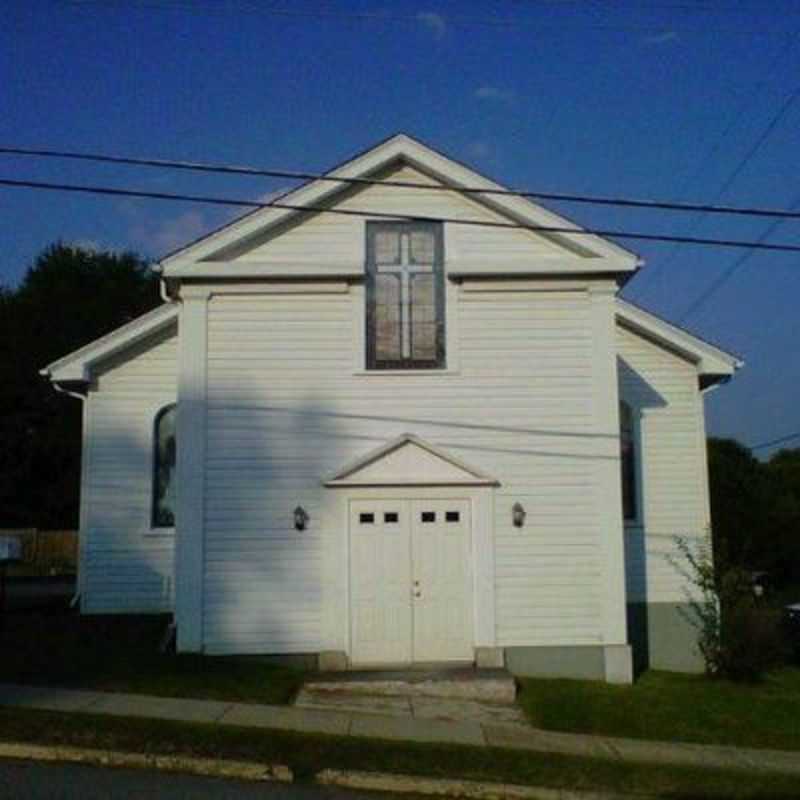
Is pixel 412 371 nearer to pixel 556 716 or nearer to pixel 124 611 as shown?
pixel 556 716

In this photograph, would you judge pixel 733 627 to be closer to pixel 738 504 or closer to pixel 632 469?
pixel 632 469

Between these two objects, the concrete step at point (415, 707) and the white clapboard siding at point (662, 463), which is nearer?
the concrete step at point (415, 707)

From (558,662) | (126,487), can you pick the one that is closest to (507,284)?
(558,662)

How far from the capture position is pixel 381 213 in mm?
17297

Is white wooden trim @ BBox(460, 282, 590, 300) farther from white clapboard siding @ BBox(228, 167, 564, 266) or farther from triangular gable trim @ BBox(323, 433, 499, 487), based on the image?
triangular gable trim @ BBox(323, 433, 499, 487)

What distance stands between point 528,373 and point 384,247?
9.61 feet

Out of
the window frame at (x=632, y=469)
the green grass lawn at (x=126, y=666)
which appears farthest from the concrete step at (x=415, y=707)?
the window frame at (x=632, y=469)

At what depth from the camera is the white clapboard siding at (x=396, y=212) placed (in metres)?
17.3

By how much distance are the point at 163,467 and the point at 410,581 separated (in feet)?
20.6

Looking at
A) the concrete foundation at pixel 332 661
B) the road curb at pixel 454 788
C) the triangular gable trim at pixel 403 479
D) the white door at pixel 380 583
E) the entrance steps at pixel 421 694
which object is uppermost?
the triangular gable trim at pixel 403 479

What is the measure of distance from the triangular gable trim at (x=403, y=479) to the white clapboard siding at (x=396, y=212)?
2.87 metres

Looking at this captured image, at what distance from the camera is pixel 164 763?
412 inches

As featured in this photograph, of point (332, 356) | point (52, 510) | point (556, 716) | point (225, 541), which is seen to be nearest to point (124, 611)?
point (225, 541)

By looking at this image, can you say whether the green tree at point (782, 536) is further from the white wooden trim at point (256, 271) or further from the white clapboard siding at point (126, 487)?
the white wooden trim at point (256, 271)
